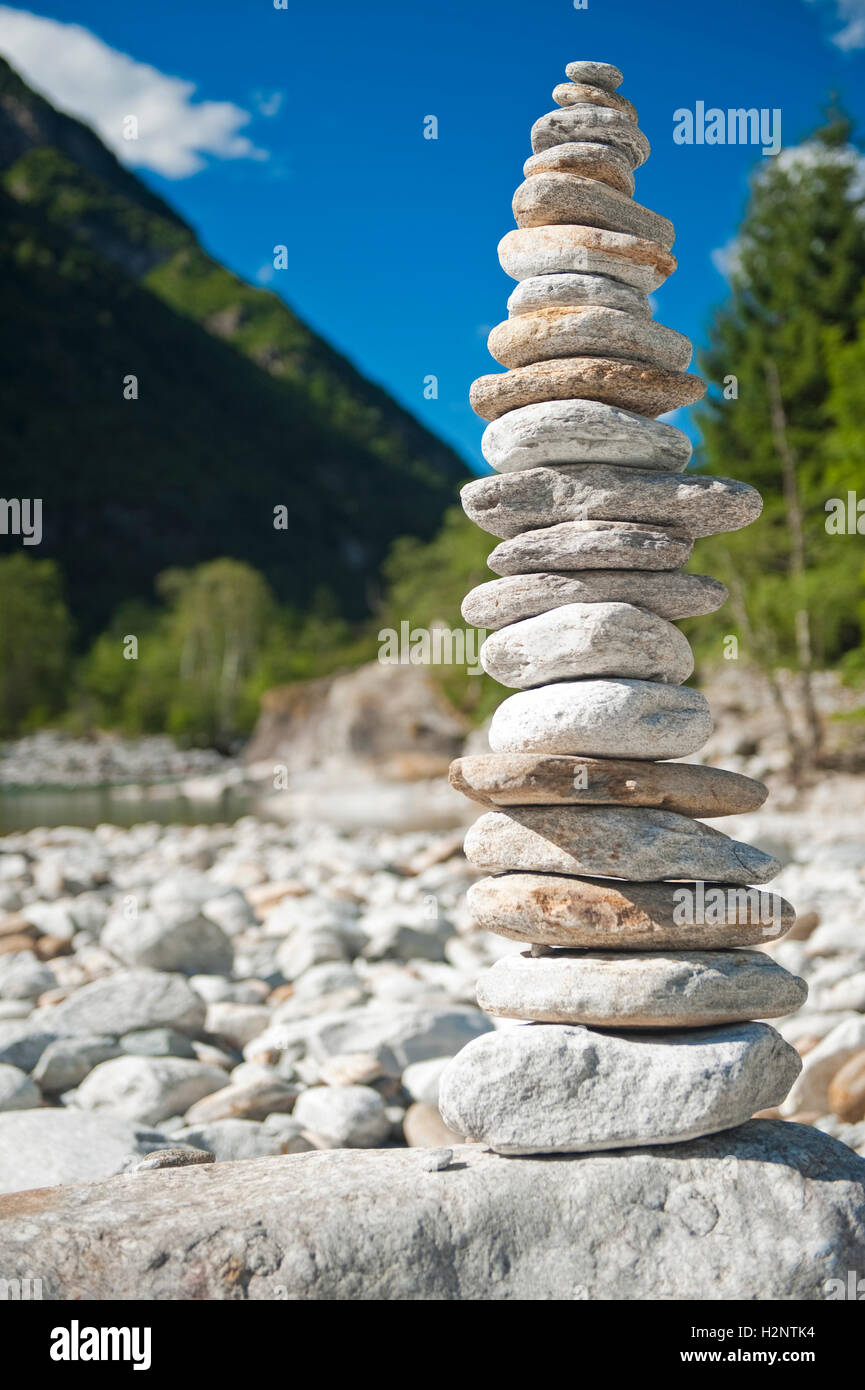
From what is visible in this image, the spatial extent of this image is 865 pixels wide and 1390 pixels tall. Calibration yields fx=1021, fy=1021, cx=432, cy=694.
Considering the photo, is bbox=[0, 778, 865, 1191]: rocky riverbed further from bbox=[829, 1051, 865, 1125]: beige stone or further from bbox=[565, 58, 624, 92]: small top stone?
bbox=[565, 58, 624, 92]: small top stone

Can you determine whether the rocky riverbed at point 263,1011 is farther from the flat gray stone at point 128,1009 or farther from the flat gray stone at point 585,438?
the flat gray stone at point 585,438

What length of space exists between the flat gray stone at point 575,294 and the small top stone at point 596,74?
970 millimetres

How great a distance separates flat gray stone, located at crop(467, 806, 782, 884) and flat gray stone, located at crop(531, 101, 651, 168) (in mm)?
2908

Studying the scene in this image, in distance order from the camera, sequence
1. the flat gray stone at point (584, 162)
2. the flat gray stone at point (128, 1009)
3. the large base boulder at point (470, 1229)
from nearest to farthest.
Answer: the large base boulder at point (470, 1229)
the flat gray stone at point (584, 162)
the flat gray stone at point (128, 1009)

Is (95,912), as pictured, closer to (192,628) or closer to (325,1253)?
(325,1253)

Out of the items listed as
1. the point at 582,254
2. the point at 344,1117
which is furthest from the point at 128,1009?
the point at 582,254

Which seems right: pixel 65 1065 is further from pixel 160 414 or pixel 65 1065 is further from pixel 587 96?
pixel 160 414

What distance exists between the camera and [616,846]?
381cm

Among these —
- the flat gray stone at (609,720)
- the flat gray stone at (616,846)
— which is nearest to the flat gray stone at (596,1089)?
the flat gray stone at (616,846)

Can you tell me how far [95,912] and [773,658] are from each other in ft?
49.9

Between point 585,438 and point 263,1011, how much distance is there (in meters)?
5.00

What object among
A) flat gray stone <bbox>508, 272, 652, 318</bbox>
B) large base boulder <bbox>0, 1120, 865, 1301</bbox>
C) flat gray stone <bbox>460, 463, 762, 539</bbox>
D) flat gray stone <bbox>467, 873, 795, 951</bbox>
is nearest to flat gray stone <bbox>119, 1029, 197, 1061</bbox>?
large base boulder <bbox>0, 1120, 865, 1301</bbox>

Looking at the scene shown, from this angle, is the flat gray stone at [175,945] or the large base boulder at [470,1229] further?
the flat gray stone at [175,945]

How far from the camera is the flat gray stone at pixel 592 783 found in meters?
3.79
